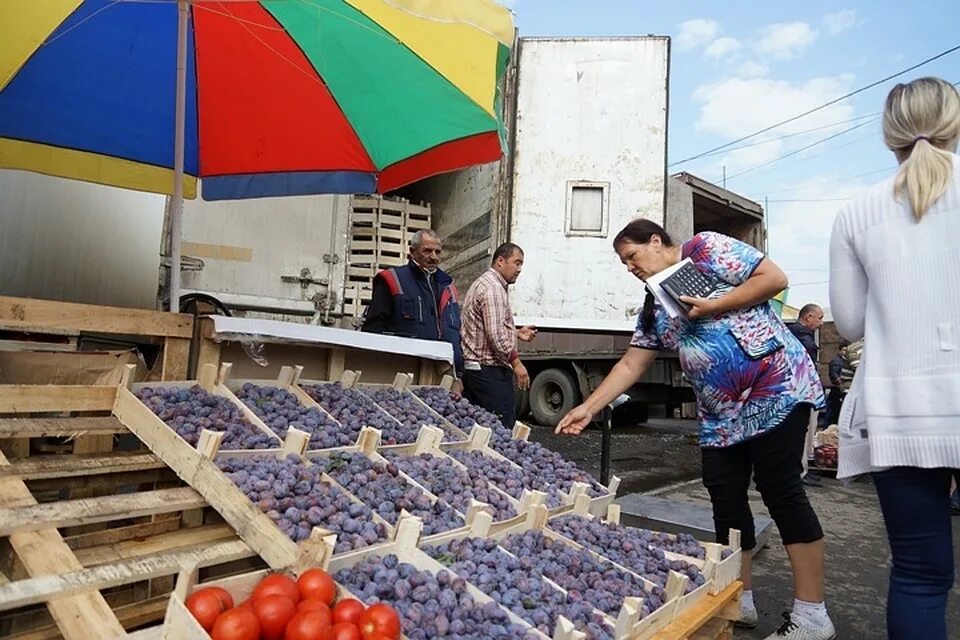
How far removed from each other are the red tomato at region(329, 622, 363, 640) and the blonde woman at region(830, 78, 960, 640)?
130 cm

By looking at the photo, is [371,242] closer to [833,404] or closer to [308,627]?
[833,404]

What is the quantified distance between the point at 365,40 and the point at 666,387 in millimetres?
6854

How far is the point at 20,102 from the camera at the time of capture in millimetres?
3379

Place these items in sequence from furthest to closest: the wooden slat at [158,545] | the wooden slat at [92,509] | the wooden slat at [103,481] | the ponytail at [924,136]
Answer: the wooden slat at [103,481] → the ponytail at [924,136] → the wooden slat at [158,545] → the wooden slat at [92,509]

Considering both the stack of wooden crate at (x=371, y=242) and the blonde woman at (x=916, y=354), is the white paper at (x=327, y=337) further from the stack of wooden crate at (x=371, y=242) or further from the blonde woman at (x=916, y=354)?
the stack of wooden crate at (x=371, y=242)

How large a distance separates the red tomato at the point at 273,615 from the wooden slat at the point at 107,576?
203 mm

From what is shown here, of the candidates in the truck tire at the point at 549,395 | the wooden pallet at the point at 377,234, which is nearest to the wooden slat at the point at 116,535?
the wooden pallet at the point at 377,234

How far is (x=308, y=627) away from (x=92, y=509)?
66 cm

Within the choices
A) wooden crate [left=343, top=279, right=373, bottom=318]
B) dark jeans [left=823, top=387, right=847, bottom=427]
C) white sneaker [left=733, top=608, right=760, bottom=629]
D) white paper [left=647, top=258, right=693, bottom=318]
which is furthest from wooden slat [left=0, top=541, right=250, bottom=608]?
dark jeans [left=823, top=387, right=847, bottom=427]

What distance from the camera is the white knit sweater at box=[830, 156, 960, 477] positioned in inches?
62.3

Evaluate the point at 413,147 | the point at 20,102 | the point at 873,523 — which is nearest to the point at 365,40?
the point at 413,147

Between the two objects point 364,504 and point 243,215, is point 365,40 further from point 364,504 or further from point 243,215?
point 243,215

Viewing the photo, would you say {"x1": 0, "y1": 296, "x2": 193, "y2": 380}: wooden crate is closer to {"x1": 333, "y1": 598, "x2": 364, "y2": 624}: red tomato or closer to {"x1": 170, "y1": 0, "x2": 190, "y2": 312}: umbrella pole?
{"x1": 170, "y1": 0, "x2": 190, "y2": 312}: umbrella pole

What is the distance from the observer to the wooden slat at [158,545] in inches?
59.8
